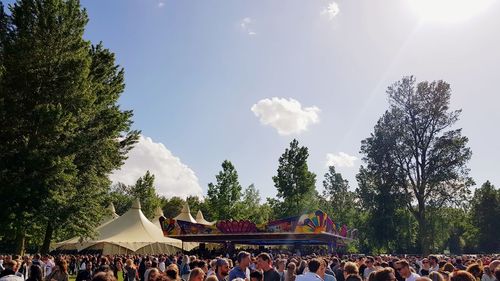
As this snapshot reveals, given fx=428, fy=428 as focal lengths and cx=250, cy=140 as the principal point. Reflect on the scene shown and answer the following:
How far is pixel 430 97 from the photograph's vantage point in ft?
156

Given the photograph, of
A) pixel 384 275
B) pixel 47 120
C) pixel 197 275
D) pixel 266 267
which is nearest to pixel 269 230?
pixel 47 120

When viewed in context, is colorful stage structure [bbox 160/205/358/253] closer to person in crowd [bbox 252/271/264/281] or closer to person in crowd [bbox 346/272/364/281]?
person in crowd [bbox 346/272/364/281]

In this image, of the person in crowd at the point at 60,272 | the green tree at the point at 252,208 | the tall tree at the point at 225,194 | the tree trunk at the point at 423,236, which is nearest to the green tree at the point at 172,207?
the green tree at the point at 252,208

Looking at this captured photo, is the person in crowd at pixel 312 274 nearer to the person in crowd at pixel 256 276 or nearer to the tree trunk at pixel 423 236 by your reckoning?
the person in crowd at pixel 256 276

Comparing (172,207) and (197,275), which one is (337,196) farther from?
(197,275)

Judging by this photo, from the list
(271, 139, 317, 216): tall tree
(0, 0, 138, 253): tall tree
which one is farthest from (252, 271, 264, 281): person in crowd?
(271, 139, 317, 216): tall tree

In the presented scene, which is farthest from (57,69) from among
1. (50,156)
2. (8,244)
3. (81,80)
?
(8,244)

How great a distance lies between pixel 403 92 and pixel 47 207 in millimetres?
38733

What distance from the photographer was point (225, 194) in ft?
199

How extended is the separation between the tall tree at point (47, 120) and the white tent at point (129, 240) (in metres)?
11.4

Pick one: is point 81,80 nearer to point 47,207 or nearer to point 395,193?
point 47,207

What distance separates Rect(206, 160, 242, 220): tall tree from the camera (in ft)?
196

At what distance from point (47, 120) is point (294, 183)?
36.0 m

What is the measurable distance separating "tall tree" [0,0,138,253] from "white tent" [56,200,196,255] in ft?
37.3
